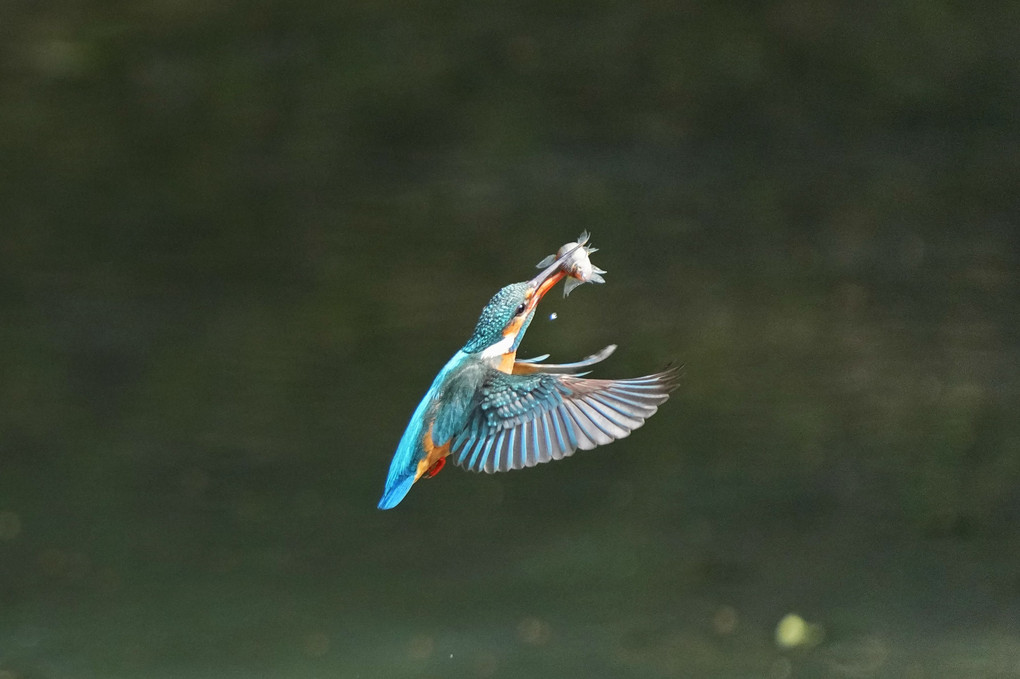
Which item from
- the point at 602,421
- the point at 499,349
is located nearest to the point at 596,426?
the point at 602,421

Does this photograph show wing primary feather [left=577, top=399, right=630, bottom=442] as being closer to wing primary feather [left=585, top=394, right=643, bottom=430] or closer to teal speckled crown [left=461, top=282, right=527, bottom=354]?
wing primary feather [left=585, top=394, right=643, bottom=430]

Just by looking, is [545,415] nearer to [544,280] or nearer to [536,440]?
[536,440]

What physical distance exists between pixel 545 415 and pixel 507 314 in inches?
4.1

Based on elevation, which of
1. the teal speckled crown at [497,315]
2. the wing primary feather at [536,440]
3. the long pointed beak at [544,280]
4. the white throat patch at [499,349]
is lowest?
the wing primary feather at [536,440]

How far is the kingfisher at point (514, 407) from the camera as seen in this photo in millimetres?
1197

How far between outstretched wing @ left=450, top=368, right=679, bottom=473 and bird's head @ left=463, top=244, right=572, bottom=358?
3 cm

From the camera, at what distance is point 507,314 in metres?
1.21

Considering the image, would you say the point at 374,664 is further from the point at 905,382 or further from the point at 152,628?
the point at 905,382

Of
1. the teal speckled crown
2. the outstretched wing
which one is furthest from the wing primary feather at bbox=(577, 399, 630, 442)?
the teal speckled crown

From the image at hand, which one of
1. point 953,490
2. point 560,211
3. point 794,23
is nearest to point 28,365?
point 560,211

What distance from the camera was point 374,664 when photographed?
1.78 meters

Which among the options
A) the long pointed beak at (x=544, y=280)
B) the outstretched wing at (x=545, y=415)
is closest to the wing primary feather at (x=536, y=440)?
the outstretched wing at (x=545, y=415)

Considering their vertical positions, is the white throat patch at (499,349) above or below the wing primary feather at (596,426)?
above

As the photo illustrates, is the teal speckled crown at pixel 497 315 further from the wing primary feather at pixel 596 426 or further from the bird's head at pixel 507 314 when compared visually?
the wing primary feather at pixel 596 426
